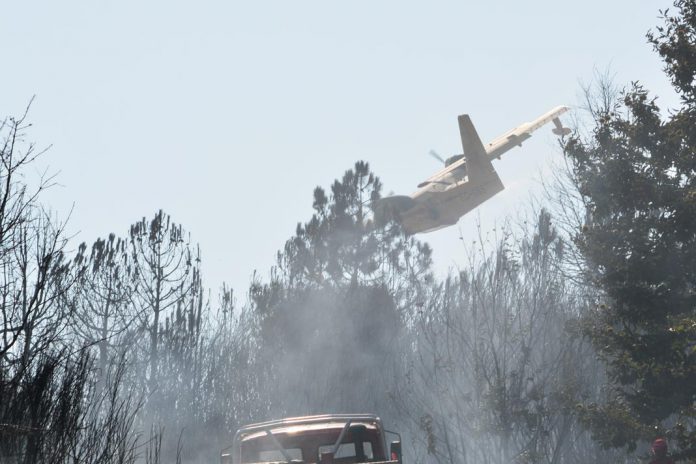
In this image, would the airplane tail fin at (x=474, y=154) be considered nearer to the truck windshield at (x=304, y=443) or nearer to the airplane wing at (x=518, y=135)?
the airplane wing at (x=518, y=135)

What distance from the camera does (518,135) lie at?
54.8m

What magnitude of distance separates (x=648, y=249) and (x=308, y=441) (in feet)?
32.7

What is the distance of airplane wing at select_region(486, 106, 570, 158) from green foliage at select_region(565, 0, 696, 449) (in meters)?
33.0

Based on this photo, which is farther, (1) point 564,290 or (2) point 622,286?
(1) point 564,290

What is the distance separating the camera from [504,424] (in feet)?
70.7

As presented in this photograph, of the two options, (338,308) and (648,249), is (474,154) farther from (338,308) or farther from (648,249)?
(648,249)

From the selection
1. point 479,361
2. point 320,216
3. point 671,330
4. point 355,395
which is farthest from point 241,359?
point 671,330

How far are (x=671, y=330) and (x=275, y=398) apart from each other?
21.4 metres

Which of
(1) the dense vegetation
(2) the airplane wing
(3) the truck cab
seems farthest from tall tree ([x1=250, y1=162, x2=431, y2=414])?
(3) the truck cab

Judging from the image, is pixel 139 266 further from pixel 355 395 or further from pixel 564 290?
pixel 564 290

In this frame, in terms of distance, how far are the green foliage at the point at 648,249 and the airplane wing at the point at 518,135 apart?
3301 cm

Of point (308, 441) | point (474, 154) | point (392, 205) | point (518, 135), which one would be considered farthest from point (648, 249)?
point (518, 135)

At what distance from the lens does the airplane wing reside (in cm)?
5381

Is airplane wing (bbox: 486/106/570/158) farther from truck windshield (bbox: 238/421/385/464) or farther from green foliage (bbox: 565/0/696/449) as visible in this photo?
truck windshield (bbox: 238/421/385/464)
